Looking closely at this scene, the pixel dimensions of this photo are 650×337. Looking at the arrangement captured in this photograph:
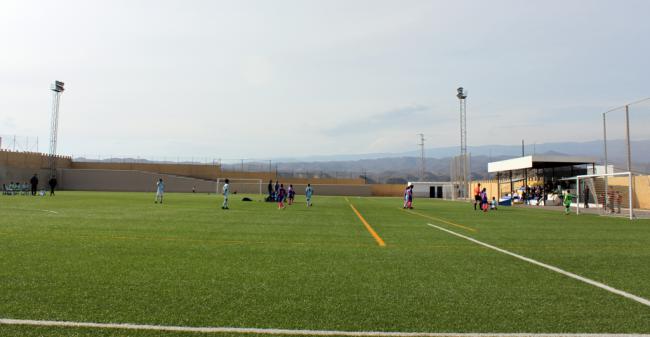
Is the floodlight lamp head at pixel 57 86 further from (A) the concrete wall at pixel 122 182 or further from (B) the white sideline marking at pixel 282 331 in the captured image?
(B) the white sideline marking at pixel 282 331

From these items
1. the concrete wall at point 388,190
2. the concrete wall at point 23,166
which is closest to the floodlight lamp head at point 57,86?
the concrete wall at point 23,166

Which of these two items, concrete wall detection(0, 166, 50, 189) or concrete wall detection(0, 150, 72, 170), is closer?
concrete wall detection(0, 166, 50, 189)

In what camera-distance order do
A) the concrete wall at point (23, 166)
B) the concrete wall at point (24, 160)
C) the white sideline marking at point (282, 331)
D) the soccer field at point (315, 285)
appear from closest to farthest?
the white sideline marking at point (282, 331)
the soccer field at point (315, 285)
the concrete wall at point (23, 166)
the concrete wall at point (24, 160)

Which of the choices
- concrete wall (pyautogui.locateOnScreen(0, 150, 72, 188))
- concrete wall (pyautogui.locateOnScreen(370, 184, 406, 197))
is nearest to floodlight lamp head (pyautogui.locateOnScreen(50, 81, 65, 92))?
concrete wall (pyautogui.locateOnScreen(0, 150, 72, 188))

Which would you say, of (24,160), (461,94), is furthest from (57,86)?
(461,94)

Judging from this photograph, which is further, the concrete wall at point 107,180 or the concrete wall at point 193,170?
the concrete wall at point 193,170

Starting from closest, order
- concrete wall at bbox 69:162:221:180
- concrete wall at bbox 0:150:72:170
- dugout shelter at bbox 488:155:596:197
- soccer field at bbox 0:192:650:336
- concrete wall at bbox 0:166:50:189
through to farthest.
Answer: soccer field at bbox 0:192:650:336
dugout shelter at bbox 488:155:596:197
concrete wall at bbox 0:166:50:189
concrete wall at bbox 0:150:72:170
concrete wall at bbox 69:162:221:180

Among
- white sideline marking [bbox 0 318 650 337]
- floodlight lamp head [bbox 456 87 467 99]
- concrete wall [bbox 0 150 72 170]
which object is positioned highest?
floodlight lamp head [bbox 456 87 467 99]

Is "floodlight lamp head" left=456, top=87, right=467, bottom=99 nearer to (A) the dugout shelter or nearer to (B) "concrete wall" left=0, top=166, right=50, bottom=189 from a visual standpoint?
(A) the dugout shelter

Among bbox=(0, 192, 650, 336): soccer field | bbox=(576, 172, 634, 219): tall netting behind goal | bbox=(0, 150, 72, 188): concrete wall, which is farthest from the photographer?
bbox=(0, 150, 72, 188): concrete wall

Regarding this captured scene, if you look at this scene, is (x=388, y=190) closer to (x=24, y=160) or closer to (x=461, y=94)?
(x=461, y=94)

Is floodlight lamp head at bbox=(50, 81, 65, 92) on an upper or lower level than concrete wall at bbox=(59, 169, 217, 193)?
upper

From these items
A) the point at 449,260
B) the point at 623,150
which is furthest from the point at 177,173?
the point at 449,260

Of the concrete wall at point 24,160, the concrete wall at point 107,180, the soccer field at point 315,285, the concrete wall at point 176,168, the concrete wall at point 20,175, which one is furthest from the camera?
the concrete wall at point 176,168
